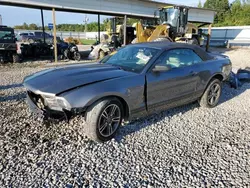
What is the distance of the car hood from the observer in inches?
111

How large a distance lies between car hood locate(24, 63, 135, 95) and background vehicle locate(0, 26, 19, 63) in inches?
338

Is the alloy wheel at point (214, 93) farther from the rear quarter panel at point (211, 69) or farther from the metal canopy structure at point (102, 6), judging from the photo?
the metal canopy structure at point (102, 6)

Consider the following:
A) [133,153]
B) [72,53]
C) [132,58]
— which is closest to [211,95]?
[132,58]

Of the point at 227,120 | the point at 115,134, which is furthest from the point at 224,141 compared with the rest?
the point at 115,134

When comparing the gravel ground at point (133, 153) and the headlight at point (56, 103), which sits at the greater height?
the headlight at point (56, 103)

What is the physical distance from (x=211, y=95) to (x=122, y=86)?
2613 millimetres

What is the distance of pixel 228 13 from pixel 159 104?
5515 centimetres

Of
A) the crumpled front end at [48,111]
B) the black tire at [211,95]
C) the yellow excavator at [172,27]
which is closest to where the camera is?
the crumpled front end at [48,111]

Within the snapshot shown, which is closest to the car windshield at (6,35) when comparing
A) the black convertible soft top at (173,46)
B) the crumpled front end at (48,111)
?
the black convertible soft top at (173,46)

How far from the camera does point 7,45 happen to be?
10266 millimetres

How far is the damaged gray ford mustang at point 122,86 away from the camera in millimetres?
2804

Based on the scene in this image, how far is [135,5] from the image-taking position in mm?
13055

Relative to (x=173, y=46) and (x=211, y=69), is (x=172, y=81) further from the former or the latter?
(x=211, y=69)

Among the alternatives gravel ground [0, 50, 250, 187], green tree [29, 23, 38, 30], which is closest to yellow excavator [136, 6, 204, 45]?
gravel ground [0, 50, 250, 187]
